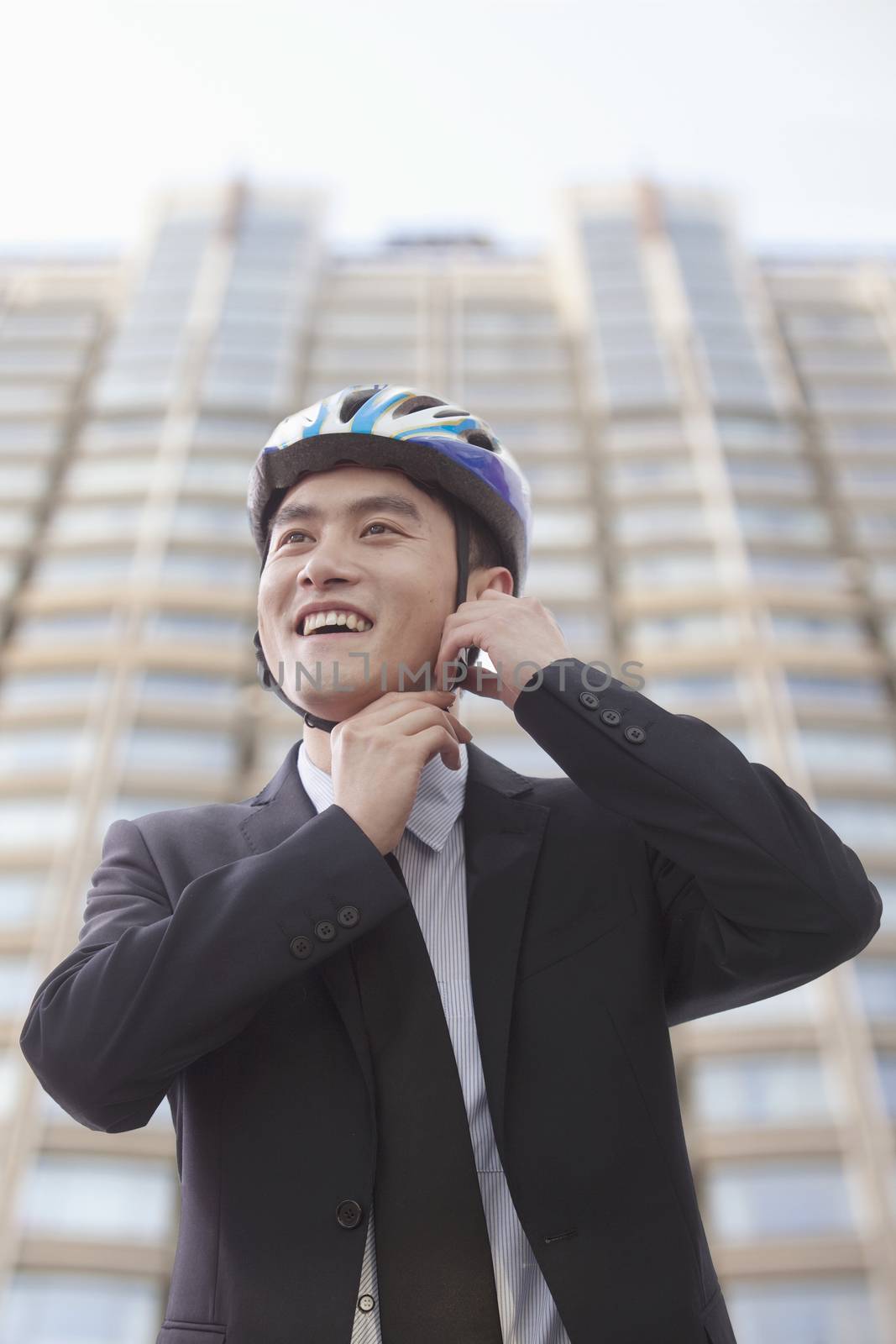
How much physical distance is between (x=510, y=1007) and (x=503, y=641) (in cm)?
68

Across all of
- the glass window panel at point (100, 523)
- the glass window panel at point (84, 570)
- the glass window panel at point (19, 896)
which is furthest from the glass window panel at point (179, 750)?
the glass window panel at point (100, 523)

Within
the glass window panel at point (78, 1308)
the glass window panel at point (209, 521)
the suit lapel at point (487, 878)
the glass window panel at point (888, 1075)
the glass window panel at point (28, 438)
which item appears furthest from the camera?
the glass window panel at point (28, 438)

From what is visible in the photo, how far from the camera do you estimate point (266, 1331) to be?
164 cm

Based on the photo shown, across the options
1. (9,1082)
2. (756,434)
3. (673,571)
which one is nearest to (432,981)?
(9,1082)

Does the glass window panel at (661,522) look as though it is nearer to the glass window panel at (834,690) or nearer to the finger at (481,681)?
the glass window panel at (834,690)

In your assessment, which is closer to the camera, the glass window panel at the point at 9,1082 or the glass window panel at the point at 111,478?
the glass window panel at the point at 9,1082

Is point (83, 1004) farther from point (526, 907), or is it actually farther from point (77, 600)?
point (77, 600)

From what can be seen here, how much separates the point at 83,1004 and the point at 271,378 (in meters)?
47.8

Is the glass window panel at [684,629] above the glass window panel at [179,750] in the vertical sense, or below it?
above

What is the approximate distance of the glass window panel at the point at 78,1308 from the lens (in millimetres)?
29562

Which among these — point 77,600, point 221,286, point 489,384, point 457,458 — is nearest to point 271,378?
point 221,286

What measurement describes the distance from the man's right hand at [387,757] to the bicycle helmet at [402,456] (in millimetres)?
265

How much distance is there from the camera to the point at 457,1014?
1.93 metres

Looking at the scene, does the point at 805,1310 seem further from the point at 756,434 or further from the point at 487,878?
the point at 487,878
